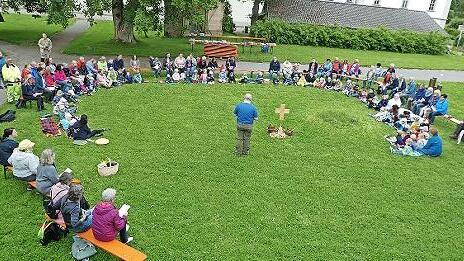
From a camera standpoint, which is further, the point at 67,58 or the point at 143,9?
the point at 67,58

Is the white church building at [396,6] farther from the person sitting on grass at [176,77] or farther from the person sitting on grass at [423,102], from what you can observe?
the person sitting on grass at [423,102]

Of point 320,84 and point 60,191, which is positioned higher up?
point 320,84

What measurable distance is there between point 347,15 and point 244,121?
109 ft

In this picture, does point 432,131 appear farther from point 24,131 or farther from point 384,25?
point 384,25

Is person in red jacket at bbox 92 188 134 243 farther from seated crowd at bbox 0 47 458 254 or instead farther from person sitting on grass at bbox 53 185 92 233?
person sitting on grass at bbox 53 185 92 233

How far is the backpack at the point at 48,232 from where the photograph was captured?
350 inches

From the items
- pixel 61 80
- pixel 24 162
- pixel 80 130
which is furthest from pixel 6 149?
pixel 61 80

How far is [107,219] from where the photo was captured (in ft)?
26.8

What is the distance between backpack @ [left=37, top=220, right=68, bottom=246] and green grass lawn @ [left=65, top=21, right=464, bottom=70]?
19.1 metres

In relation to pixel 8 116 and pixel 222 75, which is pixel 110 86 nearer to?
pixel 222 75

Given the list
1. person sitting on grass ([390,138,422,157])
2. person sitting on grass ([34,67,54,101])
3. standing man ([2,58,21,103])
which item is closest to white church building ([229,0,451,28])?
person sitting on grass ([34,67,54,101])

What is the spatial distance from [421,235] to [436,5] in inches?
1912

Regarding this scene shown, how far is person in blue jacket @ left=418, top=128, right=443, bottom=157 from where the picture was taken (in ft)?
48.6

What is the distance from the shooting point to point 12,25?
116 ft
